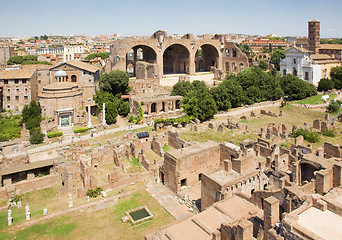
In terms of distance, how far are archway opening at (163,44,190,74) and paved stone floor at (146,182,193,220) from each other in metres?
Result: 46.6

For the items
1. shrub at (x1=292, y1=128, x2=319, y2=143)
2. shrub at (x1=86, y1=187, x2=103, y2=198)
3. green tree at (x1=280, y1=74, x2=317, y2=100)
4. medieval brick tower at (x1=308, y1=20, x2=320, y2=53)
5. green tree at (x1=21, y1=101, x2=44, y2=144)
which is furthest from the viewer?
medieval brick tower at (x1=308, y1=20, x2=320, y2=53)

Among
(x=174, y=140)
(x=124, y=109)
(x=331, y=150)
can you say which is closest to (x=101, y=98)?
(x=124, y=109)

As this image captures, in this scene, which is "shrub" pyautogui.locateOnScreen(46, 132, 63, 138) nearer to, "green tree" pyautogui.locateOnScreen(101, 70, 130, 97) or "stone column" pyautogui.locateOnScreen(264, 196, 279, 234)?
"green tree" pyautogui.locateOnScreen(101, 70, 130, 97)

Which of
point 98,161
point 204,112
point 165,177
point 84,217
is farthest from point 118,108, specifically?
point 84,217

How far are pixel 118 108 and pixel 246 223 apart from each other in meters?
34.3

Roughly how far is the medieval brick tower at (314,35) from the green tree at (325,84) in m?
15.4

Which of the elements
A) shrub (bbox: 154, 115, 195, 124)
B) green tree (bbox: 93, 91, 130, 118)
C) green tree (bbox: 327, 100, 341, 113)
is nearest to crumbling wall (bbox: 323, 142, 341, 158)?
shrub (bbox: 154, 115, 195, 124)

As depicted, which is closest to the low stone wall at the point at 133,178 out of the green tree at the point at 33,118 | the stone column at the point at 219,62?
the green tree at the point at 33,118

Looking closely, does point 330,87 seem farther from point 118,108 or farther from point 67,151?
point 67,151

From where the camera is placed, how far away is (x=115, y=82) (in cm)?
4931

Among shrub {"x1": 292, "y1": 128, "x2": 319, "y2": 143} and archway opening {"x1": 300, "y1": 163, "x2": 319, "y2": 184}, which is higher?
shrub {"x1": 292, "y1": 128, "x2": 319, "y2": 143}

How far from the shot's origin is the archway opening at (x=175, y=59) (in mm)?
69625

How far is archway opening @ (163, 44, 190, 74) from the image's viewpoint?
69.6m

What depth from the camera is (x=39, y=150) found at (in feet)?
111
